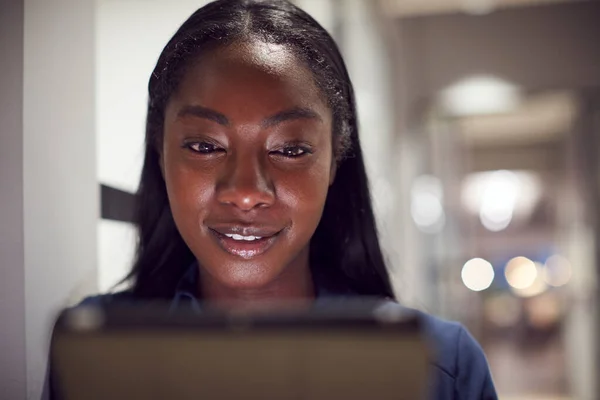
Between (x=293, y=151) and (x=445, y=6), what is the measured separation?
294 centimetres

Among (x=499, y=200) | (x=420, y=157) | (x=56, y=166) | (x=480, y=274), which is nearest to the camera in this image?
(x=56, y=166)

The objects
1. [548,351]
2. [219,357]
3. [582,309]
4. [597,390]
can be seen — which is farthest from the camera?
[548,351]

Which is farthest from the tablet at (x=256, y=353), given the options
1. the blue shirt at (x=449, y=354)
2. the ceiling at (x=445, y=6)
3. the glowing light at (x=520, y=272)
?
the glowing light at (x=520, y=272)

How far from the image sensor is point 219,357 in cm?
34

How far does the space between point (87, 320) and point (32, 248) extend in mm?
388

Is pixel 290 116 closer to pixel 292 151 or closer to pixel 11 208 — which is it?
pixel 292 151

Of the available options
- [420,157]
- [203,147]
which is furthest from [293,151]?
[420,157]

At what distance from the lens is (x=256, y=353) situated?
1.11 ft

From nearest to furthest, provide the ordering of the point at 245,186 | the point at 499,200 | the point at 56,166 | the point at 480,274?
1. the point at 245,186
2. the point at 56,166
3. the point at 480,274
4. the point at 499,200

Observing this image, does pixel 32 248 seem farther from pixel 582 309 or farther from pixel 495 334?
pixel 495 334

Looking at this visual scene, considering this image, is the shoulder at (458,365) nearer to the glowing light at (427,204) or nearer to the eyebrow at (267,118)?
the eyebrow at (267,118)

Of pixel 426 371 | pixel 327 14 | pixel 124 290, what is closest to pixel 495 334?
pixel 327 14

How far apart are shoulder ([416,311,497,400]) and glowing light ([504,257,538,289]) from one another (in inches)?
208

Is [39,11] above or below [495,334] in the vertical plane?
above
